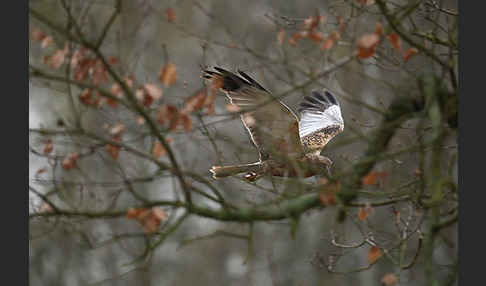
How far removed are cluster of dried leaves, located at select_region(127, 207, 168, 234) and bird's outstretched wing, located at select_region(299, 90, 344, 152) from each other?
9.34 ft

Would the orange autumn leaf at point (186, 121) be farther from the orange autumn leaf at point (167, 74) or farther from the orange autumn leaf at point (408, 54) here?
the orange autumn leaf at point (408, 54)

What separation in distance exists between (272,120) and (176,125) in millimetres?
2252

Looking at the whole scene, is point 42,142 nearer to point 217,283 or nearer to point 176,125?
point 176,125

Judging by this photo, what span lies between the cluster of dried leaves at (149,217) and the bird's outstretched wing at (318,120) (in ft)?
9.34

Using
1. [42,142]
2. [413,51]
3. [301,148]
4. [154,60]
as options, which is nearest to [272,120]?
[301,148]

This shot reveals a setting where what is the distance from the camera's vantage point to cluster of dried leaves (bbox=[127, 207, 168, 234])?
162 inches

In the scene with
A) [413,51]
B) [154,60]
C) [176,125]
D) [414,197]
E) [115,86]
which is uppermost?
[154,60]

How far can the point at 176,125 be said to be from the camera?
13.4ft

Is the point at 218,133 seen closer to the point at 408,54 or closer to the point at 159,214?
the point at 159,214

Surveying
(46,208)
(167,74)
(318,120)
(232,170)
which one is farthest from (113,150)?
(318,120)

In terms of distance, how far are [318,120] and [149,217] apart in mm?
4035

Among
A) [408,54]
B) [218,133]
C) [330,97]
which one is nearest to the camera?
[218,133]

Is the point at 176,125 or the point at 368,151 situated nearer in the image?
the point at 176,125

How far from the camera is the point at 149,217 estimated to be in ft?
13.7
